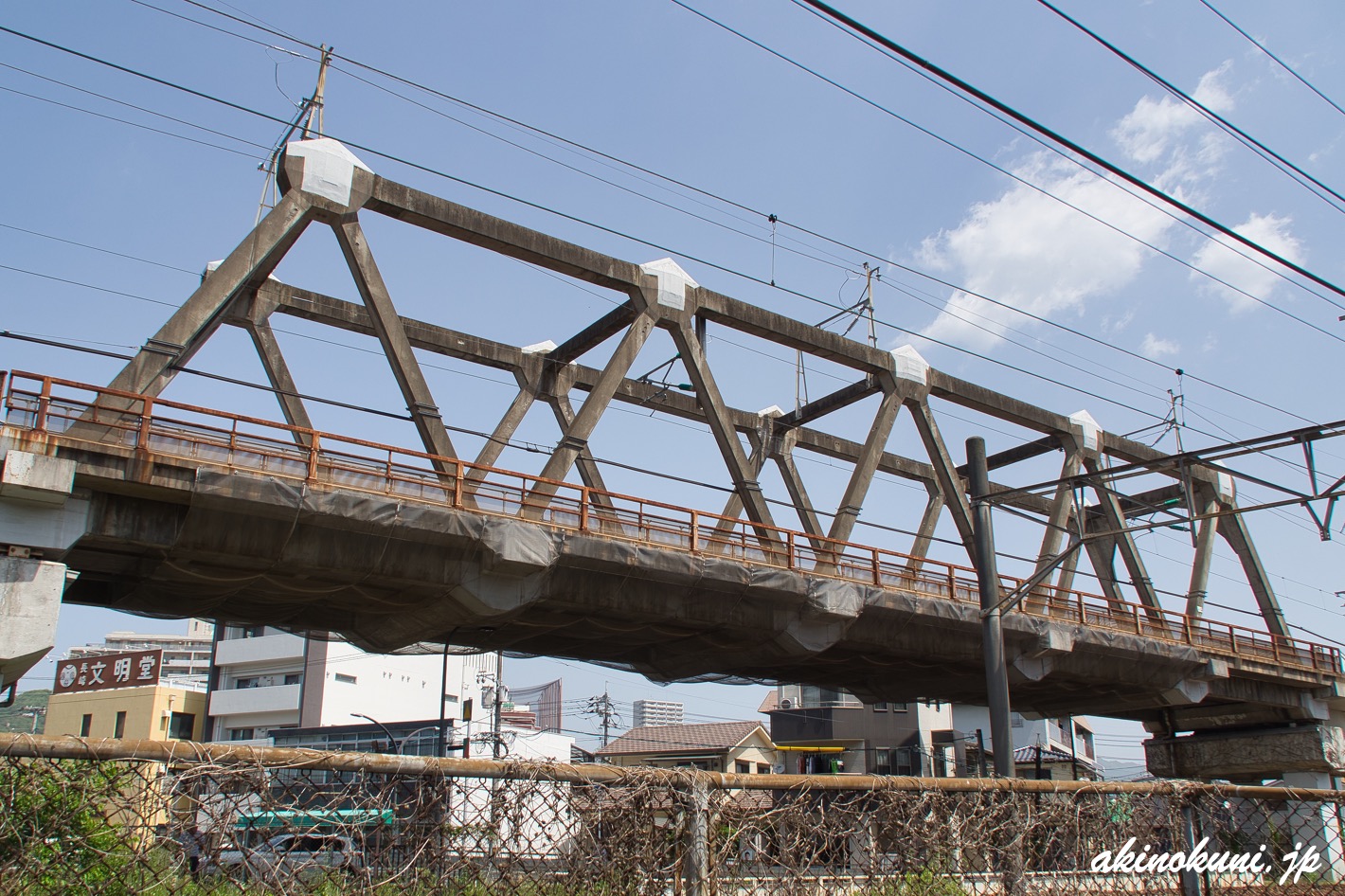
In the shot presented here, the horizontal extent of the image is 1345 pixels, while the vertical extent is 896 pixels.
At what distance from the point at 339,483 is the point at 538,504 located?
3.54 m

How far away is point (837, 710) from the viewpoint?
56719mm

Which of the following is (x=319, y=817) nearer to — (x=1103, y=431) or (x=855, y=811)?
(x=855, y=811)

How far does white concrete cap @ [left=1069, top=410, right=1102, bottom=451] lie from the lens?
109ft

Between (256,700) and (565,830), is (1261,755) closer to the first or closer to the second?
(565,830)

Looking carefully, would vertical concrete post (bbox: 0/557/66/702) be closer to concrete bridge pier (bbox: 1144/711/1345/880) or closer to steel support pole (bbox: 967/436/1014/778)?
steel support pole (bbox: 967/436/1014/778)

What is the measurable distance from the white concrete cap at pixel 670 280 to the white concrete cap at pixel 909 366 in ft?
23.0

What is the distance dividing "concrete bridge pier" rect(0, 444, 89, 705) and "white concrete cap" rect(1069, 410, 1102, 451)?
93.1 feet

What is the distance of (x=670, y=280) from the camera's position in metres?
23.5

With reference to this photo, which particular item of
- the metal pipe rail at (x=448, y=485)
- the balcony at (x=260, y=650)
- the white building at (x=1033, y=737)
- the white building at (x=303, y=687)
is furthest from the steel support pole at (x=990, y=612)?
the balcony at (x=260, y=650)

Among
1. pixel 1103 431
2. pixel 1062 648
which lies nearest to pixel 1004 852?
pixel 1062 648

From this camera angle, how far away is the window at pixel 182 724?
2336 inches

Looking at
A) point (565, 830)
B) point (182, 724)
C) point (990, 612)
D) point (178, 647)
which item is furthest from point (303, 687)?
point (178, 647)

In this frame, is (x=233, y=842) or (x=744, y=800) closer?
(x=233, y=842)

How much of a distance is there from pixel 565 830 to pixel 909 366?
80.2 ft
